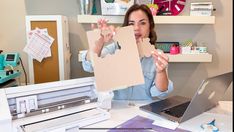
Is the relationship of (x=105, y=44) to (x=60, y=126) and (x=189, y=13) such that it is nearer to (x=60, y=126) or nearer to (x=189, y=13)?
(x=60, y=126)

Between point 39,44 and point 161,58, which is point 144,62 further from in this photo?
point 39,44

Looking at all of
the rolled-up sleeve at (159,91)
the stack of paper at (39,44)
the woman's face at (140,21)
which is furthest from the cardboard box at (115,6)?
the rolled-up sleeve at (159,91)

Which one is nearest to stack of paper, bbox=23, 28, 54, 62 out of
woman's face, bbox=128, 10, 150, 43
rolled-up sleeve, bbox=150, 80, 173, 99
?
woman's face, bbox=128, 10, 150, 43

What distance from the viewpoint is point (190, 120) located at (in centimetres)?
119

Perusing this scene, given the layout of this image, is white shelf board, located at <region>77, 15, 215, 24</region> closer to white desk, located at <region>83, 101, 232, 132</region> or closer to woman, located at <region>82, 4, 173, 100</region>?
woman, located at <region>82, 4, 173, 100</region>

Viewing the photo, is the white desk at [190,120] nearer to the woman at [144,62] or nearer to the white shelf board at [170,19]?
the woman at [144,62]

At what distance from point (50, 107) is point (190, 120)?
706mm

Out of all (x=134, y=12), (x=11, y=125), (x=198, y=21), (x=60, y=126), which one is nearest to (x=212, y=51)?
(x=198, y=21)

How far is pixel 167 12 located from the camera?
6.89 ft

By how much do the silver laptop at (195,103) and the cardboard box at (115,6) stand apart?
2.90 ft

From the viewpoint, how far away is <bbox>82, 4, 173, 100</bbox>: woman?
119cm

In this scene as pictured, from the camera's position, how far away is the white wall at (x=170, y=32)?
2170 millimetres

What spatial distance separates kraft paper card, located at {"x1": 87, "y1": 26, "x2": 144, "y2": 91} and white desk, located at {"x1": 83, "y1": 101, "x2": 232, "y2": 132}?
17 cm

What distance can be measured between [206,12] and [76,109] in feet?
4.83
